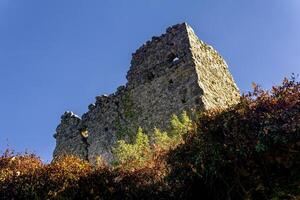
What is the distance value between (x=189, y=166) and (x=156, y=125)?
8309 mm

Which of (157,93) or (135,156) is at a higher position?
(157,93)

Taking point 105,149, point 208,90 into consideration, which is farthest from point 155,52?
point 105,149

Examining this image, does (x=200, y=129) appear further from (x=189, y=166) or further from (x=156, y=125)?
(x=156, y=125)

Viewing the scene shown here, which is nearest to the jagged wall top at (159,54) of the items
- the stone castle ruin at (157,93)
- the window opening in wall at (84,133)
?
the stone castle ruin at (157,93)

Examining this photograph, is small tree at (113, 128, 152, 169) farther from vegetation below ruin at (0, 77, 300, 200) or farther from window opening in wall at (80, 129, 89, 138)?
window opening in wall at (80, 129, 89, 138)

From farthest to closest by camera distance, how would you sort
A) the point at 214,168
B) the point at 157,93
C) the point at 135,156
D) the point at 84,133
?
the point at 84,133
the point at 157,93
the point at 135,156
the point at 214,168

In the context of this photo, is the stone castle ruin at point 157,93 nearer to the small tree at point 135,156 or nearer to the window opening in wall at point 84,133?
the window opening in wall at point 84,133

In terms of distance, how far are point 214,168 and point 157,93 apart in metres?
9.37

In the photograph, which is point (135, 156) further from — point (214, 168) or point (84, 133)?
point (84, 133)

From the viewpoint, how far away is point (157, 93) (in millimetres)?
17891

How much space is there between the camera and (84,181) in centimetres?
1034

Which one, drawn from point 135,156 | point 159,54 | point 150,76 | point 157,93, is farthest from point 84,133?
point 135,156

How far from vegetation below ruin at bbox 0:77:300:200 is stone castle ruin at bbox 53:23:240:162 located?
20.2ft

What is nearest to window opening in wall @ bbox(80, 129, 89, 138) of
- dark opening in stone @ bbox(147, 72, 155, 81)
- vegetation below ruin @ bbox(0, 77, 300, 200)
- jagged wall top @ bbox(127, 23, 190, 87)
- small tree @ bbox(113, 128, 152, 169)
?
jagged wall top @ bbox(127, 23, 190, 87)
